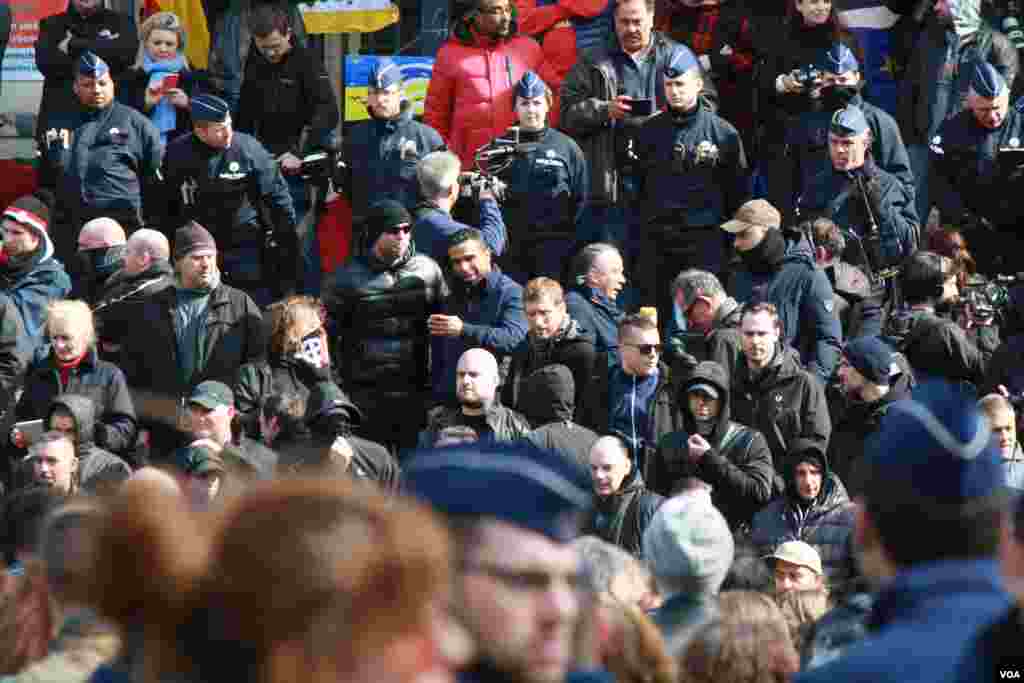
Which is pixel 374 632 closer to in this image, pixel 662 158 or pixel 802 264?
pixel 802 264

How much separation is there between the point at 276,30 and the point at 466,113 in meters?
1.25

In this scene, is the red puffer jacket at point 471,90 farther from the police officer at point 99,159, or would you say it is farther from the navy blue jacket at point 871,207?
the navy blue jacket at point 871,207

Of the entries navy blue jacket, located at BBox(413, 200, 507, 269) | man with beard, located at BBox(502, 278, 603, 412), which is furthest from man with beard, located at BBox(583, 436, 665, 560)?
navy blue jacket, located at BBox(413, 200, 507, 269)

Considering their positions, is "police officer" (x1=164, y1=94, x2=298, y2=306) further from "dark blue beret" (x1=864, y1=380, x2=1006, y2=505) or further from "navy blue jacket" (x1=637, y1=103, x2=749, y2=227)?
"dark blue beret" (x1=864, y1=380, x2=1006, y2=505)

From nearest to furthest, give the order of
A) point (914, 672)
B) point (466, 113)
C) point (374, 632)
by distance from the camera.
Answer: point (374, 632), point (914, 672), point (466, 113)

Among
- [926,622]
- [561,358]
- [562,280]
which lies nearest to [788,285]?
[561,358]

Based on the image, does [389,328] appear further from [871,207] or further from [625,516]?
[871,207]

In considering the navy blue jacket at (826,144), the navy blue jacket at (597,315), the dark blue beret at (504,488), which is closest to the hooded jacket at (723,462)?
the navy blue jacket at (597,315)

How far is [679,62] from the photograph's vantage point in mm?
12117

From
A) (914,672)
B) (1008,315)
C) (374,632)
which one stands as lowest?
(1008,315)

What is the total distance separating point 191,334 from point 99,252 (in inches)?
45.8

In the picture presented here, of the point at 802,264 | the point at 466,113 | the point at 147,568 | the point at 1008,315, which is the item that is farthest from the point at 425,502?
the point at 466,113

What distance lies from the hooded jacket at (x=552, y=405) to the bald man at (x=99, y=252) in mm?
2508

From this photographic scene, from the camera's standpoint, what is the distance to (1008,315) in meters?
11.6
